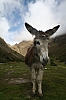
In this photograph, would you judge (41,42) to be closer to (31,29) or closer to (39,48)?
(39,48)

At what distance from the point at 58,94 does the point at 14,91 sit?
397cm

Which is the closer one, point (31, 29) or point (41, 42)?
point (41, 42)

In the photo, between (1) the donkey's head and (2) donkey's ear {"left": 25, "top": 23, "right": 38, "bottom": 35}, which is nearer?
(1) the donkey's head

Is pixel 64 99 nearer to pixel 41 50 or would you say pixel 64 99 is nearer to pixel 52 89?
pixel 52 89

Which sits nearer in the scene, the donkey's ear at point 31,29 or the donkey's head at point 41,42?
the donkey's head at point 41,42

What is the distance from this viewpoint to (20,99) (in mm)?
13203

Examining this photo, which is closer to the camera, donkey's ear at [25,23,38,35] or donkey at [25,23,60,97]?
donkey at [25,23,60,97]

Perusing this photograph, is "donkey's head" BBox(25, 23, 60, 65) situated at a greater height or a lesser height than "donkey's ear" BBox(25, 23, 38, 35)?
lesser

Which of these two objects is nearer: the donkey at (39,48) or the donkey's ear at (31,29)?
the donkey at (39,48)

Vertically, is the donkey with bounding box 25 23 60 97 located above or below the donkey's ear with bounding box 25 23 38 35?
below

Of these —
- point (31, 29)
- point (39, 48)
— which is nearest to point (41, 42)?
point (39, 48)

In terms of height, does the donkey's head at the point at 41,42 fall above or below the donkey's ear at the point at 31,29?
below

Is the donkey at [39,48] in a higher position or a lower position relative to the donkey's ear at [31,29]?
lower

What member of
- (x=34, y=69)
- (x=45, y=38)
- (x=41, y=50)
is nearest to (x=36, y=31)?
(x=45, y=38)
